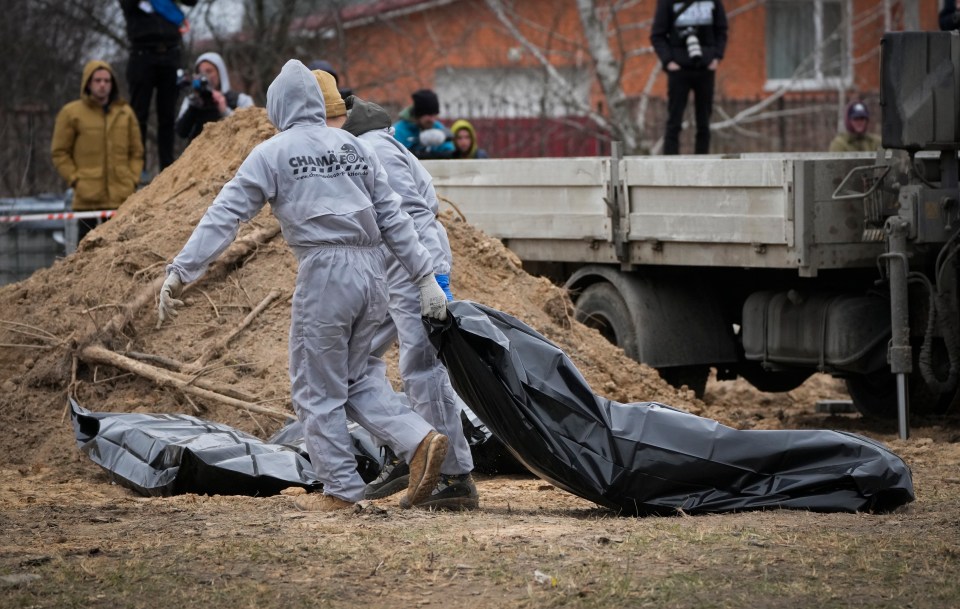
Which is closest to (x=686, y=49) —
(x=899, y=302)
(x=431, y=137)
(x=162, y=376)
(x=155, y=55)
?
(x=431, y=137)

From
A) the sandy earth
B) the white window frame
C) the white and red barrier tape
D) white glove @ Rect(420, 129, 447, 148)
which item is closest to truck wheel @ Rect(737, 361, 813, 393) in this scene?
the sandy earth

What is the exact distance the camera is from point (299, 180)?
19.8ft

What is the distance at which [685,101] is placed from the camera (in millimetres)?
12453

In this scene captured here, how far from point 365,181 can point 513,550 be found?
185 centimetres

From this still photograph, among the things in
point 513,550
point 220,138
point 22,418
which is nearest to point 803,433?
point 513,550

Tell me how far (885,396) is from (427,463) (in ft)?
15.8

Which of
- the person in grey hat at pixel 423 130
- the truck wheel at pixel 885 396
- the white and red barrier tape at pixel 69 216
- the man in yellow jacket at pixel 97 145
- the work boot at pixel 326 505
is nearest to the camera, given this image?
the work boot at pixel 326 505

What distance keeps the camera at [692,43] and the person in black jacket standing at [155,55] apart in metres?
4.26

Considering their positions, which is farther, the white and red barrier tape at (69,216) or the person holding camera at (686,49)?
the person holding camera at (686,49)

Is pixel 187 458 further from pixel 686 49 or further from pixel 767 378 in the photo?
pixel 686 49

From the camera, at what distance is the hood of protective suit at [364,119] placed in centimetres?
667

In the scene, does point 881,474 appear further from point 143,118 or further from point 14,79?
point 14,79

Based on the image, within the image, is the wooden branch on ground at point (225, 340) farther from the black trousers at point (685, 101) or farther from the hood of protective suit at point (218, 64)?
the black trousers at point (685, 101)

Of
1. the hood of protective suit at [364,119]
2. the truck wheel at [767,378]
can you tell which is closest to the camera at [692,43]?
the truck wheel at [767,378]
